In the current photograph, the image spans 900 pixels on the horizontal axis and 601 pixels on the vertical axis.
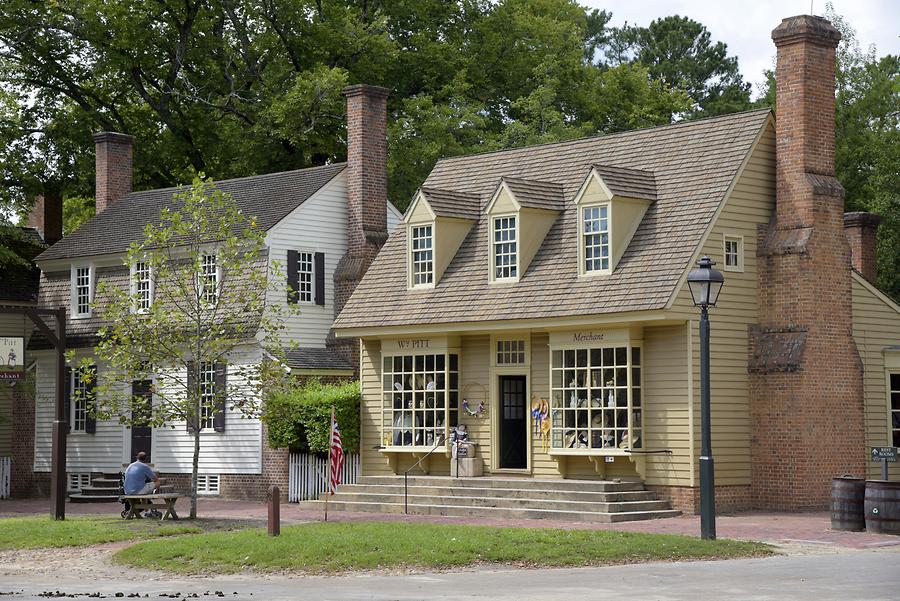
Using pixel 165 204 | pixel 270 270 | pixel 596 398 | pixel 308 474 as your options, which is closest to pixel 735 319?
pixel 596 398

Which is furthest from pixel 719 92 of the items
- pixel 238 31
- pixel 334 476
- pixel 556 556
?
pixel 556 556

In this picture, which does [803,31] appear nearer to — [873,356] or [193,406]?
[873,356]

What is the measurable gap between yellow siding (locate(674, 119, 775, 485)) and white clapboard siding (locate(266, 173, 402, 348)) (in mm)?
11135

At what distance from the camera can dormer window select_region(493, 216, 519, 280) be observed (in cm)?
2912

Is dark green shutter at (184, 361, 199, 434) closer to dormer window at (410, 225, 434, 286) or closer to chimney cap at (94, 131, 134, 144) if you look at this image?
dormer window at (410, 225, 434, 286)

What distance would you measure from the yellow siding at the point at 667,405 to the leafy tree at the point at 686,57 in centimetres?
4182

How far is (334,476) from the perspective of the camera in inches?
1019

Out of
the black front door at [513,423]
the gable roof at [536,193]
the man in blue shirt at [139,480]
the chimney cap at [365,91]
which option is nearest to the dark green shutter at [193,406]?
the man in blue shirt at [139,480]

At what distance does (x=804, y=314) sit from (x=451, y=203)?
7.97m

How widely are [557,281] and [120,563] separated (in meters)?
11.3

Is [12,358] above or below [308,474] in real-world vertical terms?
above

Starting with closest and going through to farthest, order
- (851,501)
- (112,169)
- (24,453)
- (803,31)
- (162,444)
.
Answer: (851,501) → (803,31) → (162,444) → (24,453) → (112,169)

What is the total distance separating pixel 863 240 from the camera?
33.7 meters

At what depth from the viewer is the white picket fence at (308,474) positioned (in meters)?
32.2
